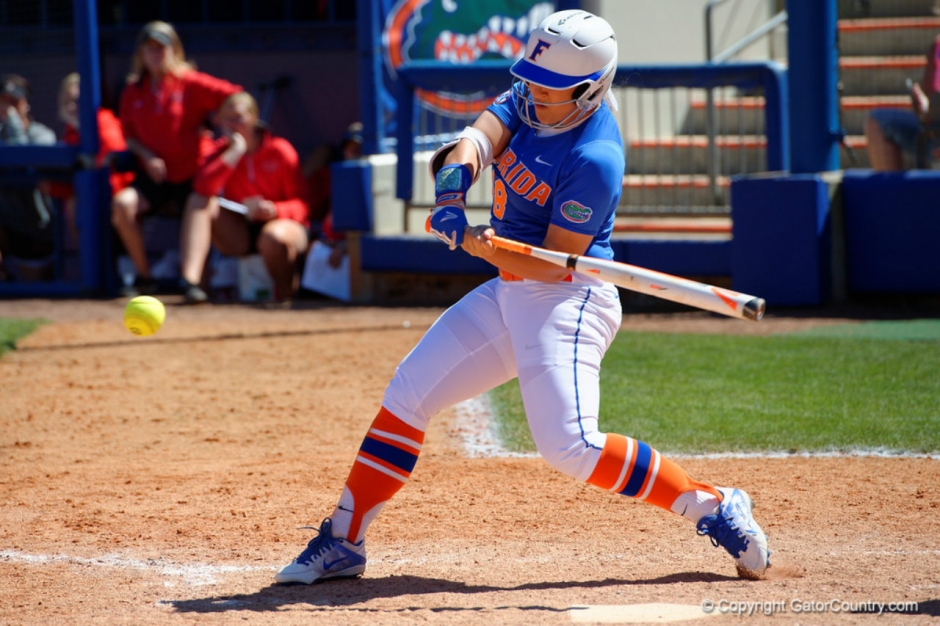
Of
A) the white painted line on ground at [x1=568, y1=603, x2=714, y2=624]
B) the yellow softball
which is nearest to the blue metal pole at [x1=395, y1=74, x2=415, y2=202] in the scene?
the yellow softball

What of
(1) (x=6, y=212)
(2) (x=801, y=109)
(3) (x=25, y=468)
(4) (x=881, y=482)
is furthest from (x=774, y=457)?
(1) (x=6, y=212)

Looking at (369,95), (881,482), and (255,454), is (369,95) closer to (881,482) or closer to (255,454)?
(255,454)

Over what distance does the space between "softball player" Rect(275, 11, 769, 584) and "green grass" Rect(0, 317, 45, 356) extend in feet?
16.5

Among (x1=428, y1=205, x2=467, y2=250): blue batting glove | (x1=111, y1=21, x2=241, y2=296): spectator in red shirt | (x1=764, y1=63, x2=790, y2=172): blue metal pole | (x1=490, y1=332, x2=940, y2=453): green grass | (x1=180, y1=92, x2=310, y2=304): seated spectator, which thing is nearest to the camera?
(x1=428, y1=205, x2=467, y2=250): blue batting glove

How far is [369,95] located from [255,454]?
16.9ft

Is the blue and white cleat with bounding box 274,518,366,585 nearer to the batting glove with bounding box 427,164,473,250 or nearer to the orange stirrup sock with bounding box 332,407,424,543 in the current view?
the orange stirrup sock with bounding box 332,407,424,543

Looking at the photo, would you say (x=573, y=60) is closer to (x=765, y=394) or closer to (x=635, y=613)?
(x=635, y=613)

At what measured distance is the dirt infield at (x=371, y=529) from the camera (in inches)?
132

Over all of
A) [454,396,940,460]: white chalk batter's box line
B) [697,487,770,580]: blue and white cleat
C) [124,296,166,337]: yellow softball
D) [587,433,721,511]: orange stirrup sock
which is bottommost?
[454,396,940,460]: white chalk batter's box line

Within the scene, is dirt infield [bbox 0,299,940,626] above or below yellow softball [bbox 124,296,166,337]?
below

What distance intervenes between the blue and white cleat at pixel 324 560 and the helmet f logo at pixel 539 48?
5.20 ft

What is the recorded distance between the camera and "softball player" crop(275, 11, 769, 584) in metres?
3.38

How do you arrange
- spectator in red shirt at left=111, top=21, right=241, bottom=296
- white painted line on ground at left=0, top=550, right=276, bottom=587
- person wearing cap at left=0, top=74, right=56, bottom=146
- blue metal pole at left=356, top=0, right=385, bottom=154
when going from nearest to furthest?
1. white painted line on ground at left=0, top=550, right=276, bottom=587
2. spectator in red shirt at left=111, top=21, right=241, bottom=296
3. blue metal pole at left=356, top=0, right=385, bottom=154
4. person wearing cap at left=0, top=74, right=56, bottom=146

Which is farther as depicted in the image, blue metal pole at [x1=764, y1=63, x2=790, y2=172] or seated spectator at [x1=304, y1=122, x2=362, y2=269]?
seated spectator at [x1=304, y1=122, x2=362, y2=269]
